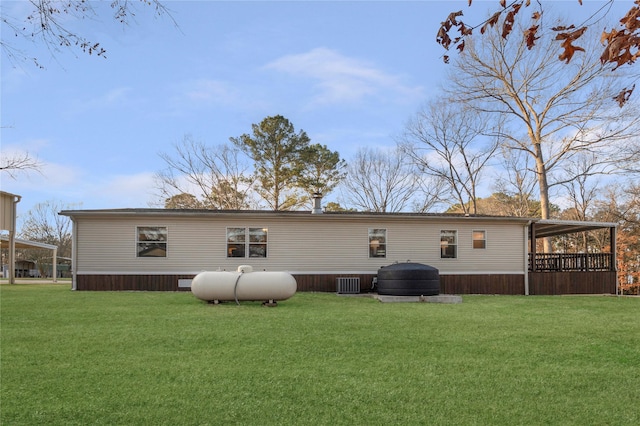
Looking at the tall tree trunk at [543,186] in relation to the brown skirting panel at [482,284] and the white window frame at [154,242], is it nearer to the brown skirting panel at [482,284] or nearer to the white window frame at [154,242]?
the brown skirting panel at [482,284]

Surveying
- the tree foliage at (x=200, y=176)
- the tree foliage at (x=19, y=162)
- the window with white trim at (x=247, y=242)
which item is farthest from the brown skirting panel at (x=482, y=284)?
the tree foliage at (x=200, y=176)

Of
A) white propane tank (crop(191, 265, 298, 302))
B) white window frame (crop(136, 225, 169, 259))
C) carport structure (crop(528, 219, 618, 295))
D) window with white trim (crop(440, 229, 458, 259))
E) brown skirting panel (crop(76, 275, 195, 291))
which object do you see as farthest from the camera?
carport structure (crop(528, 219, 618, 295))

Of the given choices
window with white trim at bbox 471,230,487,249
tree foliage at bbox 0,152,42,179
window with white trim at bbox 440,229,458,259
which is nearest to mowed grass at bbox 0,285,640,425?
window with white trim at bbox 440,229,458,259

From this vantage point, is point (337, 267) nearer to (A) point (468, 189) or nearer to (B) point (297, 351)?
(B) point (297, 351)

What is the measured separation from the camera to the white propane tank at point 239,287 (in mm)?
11789

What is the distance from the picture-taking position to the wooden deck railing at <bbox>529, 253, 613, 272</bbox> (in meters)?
19.1

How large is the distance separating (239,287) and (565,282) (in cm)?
1273

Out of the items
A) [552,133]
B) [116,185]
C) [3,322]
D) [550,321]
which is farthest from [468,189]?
[3,322]

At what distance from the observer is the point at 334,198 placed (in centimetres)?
3259

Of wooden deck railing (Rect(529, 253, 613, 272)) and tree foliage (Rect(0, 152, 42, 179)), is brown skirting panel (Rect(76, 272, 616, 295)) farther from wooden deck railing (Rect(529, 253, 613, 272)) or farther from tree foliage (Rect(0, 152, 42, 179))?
→ tree foliage (Rect(0, 152, 42, 179))

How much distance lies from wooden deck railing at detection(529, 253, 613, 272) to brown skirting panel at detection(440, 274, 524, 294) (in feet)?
3.15

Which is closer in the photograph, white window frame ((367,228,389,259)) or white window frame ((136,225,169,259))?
white window frame ((136,225,169,259))

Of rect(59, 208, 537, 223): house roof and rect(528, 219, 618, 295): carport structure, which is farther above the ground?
rect(59, 208, 537, 223): house roof

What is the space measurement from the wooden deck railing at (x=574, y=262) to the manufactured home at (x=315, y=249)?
6 centimetres
